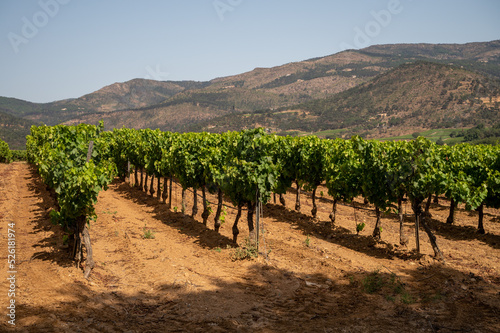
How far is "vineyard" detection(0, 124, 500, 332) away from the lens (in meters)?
10.5

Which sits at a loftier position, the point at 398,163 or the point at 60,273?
the point at 398,163

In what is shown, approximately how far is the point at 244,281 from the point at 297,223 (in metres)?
9.21

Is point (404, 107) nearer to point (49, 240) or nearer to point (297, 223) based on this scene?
point (297, 223)

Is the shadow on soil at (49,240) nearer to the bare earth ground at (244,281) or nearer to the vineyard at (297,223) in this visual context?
the bare earth ground at (244,281)

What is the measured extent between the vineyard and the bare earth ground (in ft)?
0.27

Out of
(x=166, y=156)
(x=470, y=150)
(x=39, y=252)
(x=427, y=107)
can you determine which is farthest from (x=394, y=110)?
(x=39, y=252)

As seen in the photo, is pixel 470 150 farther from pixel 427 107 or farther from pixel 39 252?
pixel 427 107

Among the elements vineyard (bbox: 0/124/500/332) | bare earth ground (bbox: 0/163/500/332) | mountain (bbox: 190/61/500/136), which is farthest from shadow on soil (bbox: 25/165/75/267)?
mountain (bbox: 190/61/500/136)

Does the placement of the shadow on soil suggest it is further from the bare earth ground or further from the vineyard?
the vineyard

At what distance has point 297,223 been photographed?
66.2ft

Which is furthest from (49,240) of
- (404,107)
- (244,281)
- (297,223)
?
(404,107)

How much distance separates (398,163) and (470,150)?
32.1ft

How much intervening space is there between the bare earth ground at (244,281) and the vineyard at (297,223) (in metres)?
0.08

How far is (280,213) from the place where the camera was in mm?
22391
